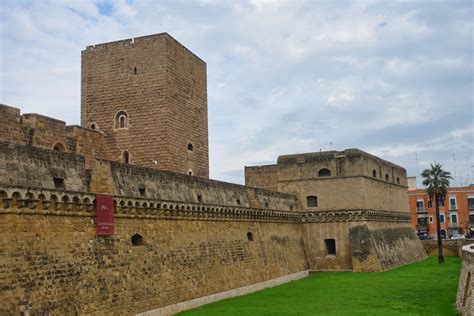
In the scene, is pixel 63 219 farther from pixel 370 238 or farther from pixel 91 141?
pixel 370 238

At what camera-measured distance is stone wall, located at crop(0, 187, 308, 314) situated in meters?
13.5

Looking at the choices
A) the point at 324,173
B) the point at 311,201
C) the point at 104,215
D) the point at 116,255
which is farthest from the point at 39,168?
the point at 324,173

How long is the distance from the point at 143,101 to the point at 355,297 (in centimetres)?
1375

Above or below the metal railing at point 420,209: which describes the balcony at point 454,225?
below

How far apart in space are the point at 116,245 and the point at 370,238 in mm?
20250

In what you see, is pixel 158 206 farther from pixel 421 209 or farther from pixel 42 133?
pixel 421 209

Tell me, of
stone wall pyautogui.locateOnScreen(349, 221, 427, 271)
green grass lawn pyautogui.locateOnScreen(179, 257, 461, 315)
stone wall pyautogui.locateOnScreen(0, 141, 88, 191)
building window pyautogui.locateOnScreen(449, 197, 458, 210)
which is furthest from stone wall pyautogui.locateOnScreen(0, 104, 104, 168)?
building window pyautogui.locateOnScreen(449, 197, 458, 210)

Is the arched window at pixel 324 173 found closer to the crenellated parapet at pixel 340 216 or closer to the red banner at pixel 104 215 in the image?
the crenellated parapet at pixel 340 216

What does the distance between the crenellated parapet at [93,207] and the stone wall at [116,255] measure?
27 millimetres

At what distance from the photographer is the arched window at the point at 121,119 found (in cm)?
2798

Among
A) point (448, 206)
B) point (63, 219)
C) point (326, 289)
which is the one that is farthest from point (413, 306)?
point (448, 206)

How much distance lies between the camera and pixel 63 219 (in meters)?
15.1

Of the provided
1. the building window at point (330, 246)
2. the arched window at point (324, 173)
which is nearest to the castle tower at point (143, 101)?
the arched window at point (324, 173)

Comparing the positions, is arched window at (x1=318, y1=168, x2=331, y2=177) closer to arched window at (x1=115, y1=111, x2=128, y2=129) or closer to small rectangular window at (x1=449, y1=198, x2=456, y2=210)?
arched window at (x1=115, y1=111, x2=128, y2=129)
